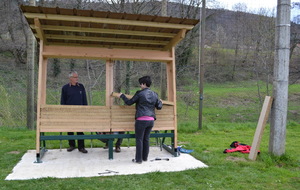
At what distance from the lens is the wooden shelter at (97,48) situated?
5.05 meters

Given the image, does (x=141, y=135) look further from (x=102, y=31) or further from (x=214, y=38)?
(x=214, y=38)

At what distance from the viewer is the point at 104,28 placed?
18.5ft

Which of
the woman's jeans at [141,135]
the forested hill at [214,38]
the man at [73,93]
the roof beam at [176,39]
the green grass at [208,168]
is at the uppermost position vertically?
the forested hill at [214,38]

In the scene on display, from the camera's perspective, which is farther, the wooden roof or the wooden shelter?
the wooden shelter

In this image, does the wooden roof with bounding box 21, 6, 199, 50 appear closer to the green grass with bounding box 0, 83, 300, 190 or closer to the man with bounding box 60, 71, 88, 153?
the man with bounding box 60, 71, 88, 153

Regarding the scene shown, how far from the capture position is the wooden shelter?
5.05 metres

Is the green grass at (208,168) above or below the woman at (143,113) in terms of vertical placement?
below

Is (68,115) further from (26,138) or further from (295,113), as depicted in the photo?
(295,113)

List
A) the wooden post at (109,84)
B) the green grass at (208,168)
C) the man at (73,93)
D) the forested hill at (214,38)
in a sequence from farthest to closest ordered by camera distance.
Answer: the forested hill at (214,38) < the man at (73,93) < the wooden post at (109,84) < the green grass at (208,168)

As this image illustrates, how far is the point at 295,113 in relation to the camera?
53.6 ft

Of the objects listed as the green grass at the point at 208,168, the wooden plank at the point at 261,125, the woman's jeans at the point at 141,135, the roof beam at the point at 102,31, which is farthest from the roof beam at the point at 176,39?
the green grass at the point at 208,168

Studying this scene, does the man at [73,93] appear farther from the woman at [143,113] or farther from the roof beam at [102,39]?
the woman at [143,113]

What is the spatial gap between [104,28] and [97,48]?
1.44 feet

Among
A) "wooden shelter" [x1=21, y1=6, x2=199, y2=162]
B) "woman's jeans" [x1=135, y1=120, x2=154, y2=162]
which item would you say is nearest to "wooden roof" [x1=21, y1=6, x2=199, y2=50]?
"wooden shelter" [x1=21, y1=6, x2=199, y2=162]
